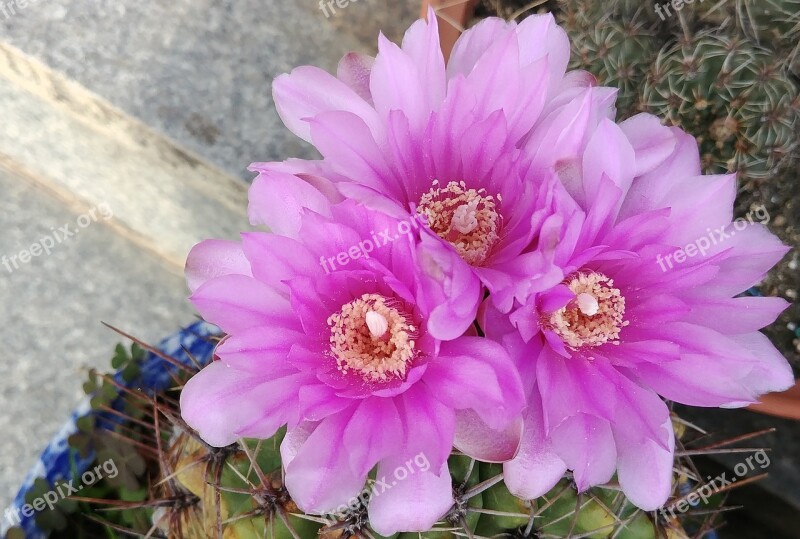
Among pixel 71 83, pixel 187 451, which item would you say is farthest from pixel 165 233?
pixel 187 451

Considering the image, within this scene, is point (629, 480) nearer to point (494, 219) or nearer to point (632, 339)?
point (632, 339)

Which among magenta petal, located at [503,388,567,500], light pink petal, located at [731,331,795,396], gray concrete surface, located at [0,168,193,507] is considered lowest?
gray concrete surface, located at [0,168,193,507]

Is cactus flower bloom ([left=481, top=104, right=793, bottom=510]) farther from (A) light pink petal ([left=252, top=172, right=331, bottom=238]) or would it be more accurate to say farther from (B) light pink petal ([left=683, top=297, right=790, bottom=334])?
(A) light pink petal ([left=252, top=172, right=331, bottom=238])
